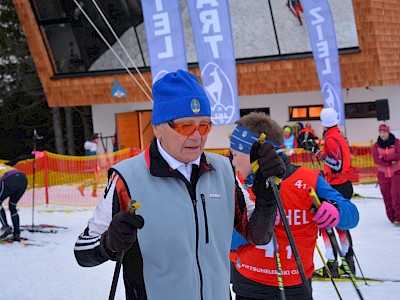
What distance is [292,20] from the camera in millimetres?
18578

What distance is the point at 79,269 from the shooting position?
8016 mm

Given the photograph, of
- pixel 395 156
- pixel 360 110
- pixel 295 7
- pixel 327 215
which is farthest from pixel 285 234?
pixel 360 110

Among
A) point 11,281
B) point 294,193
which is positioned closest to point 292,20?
point 11,281

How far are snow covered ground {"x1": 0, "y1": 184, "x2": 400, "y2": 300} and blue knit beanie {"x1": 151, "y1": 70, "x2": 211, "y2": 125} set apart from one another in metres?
4.06

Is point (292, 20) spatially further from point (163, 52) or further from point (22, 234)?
point (22, 234)

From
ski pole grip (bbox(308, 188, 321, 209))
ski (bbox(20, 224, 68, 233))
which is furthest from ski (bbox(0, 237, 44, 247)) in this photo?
ski pole grip (bbox(308, 188, 321, 209))

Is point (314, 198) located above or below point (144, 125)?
below

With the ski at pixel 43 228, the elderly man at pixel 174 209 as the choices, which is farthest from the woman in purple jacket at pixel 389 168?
the elderly man at pixel 174 209

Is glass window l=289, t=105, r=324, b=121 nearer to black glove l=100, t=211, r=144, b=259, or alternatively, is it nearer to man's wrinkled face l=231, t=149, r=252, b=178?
man's wrinkled face l=231, t=149, r=252, b=178

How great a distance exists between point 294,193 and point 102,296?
3.74m

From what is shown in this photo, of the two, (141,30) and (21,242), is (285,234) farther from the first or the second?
(141,30)

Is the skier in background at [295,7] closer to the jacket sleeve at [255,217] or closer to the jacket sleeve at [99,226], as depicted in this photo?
the jacket sleeve at [255,217]

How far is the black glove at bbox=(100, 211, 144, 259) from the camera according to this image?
2252 mm

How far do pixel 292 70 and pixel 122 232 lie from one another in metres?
17.1
